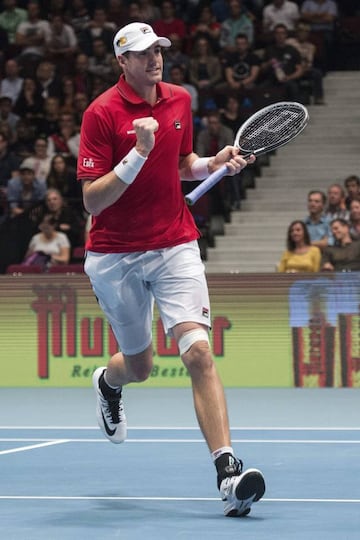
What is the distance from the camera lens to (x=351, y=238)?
43.5 ft

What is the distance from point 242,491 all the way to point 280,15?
1331cm

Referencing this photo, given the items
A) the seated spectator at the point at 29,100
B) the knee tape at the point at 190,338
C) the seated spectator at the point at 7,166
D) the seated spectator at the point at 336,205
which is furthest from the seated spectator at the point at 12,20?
the knee tape at the point at 190,338

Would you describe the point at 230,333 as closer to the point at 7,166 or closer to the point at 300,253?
the point at 300,253

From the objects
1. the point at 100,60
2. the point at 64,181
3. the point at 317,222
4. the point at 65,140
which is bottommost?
the point at 317,222

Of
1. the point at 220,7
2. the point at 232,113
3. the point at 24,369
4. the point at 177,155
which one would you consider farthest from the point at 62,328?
the point at 220,7

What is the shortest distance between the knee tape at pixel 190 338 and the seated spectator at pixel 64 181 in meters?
9.51

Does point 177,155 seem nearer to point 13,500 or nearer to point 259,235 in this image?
point 13,500

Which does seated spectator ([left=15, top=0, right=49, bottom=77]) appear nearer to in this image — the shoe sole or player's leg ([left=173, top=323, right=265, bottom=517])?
player's leg ([left=173, top=323, right=265, bottom=517])

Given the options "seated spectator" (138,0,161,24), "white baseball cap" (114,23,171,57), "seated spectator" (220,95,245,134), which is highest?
"seated spectator" (138,0,161,24)

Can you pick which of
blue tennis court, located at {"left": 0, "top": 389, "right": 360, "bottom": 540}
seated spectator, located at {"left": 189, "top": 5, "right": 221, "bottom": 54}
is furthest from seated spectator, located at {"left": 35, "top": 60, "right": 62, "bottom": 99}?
blue tennis court, located at {"left": 0, "top": 389, "right": 360, "bottom": 540}

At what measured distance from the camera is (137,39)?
6.38 m

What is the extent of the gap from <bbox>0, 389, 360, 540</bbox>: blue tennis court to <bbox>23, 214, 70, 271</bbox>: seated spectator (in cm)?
343

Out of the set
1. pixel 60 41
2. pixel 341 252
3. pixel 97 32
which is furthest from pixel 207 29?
pixel 341 252

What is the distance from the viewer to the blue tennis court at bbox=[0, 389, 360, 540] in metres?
5.64
